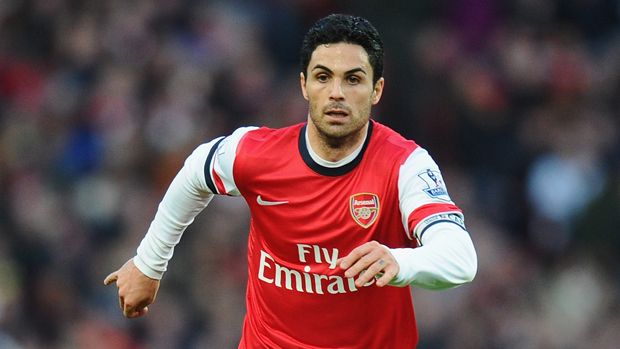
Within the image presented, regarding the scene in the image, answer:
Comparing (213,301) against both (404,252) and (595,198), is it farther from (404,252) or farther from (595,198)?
(404,252)

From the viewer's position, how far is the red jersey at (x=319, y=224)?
6.11 meters

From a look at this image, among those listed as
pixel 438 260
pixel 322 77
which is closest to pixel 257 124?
pixel 322 77

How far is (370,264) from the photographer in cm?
526

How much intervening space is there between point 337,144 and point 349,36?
493 mm

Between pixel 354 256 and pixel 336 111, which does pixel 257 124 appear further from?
pixel 354 256

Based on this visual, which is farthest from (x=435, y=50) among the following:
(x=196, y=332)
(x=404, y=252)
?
(x=404, y=252)

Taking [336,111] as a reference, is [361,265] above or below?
below

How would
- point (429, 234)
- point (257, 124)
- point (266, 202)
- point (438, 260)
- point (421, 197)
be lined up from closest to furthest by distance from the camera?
point (438, 260) < point (429, 234) < point (421, 197) < point (266, 202) < point (257, 124)

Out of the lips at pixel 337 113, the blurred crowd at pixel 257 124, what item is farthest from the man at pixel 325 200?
the blurred crowd at pixel 257 124

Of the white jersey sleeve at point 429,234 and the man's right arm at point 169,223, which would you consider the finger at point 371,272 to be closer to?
the white jersey sleeve at point 429,234

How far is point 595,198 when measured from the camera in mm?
11531

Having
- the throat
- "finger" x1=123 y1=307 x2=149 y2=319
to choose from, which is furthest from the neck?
"finger" x1=123 y1=307 x2=149 y2=319

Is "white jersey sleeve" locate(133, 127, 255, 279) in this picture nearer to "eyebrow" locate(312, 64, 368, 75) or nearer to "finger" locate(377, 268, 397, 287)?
"eyebrow" locate(312, 64, 368, 75)

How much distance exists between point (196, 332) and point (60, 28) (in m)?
4.11
